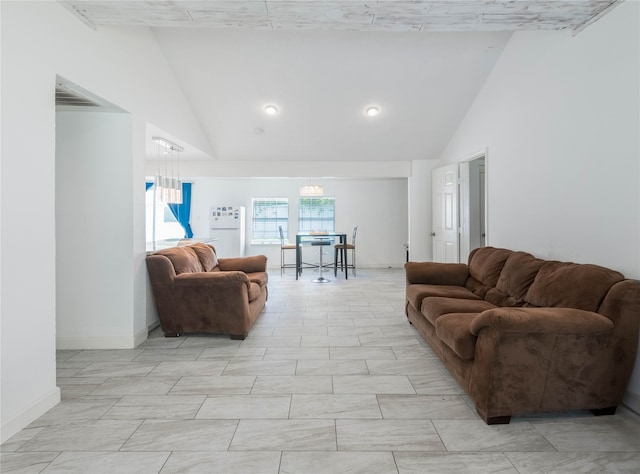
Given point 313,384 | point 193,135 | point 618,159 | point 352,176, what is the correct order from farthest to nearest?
point 352,176, point 193,135, point 313,384, point 618,159

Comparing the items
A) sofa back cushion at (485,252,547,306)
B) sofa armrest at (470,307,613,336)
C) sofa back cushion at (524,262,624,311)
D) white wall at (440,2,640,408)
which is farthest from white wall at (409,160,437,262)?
sofa armrest at (470,307,613,336)

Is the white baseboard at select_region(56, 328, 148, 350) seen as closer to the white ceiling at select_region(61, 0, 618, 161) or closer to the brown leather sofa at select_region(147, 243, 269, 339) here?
the brown leather sofa at select_region(147, 243, 269, 339)

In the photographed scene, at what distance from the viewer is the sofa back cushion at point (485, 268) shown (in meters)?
3.61

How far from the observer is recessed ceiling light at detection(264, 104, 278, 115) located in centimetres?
539

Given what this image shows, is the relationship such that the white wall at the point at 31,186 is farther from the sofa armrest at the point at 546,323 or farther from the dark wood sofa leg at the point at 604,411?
the dark wood sofa leg at the point at 604,411

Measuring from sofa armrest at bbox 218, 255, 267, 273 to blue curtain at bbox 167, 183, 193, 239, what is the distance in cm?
432

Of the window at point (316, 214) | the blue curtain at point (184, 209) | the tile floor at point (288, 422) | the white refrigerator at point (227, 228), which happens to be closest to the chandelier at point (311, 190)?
the window at point (316, 214)

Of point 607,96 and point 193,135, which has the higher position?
point 193,135

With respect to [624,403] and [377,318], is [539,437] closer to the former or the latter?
[624,403]

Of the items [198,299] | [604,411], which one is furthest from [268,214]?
[604,411]

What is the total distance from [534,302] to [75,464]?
2.99 m

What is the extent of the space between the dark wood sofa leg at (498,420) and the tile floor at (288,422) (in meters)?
0.03

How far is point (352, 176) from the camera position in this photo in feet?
22.7

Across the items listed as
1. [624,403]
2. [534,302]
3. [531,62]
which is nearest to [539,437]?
[624,403]
